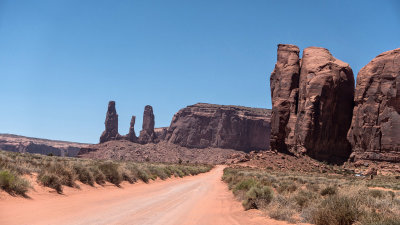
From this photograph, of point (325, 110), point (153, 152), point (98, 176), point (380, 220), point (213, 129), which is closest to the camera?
point (380, 220)

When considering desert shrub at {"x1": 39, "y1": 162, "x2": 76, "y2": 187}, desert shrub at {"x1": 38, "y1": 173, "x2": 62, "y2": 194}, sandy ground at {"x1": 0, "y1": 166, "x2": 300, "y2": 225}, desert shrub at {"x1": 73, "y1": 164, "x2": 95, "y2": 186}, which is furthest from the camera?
desert shrub at {"x1": 73, "y1": 164, "x2": 95, "y2": 186}

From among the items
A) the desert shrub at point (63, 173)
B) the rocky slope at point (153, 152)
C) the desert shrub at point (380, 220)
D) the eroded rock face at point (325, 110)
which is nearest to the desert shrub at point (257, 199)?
the desert shrub at point (380, 220)

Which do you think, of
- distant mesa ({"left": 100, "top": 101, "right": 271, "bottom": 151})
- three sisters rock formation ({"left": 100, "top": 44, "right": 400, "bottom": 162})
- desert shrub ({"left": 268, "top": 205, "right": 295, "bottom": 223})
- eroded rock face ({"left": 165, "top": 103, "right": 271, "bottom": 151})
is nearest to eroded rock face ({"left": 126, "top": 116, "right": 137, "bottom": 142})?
distant mesa ({"left": 100, "top": 101, "right": 271, "bottom": 151})

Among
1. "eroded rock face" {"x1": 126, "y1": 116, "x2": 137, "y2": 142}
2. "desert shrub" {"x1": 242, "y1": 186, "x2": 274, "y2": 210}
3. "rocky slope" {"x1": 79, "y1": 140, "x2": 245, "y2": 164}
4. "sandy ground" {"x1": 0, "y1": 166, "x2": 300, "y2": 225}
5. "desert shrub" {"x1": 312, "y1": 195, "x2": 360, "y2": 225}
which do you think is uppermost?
"eroded rock face" {"x1": 126, "y1": 116, "x2": 137, "y2": 142}

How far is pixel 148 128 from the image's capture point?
159m

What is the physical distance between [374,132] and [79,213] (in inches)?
2590

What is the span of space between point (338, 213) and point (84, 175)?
1311 cm

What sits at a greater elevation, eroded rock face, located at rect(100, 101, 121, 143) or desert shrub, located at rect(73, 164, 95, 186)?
eroded rock face, located at rect(100, 101, 121, 143)

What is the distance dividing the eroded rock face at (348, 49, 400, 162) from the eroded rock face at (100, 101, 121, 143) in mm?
108215

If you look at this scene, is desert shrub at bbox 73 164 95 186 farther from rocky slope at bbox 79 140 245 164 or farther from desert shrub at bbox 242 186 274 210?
rocky slope at bbox 79 140 245 164

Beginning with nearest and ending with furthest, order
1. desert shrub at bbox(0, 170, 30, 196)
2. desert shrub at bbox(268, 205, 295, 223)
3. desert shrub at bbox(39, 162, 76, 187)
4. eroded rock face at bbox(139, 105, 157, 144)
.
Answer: desert shrub at bbox(268, 205, 295, 223) → desert shrub at bbox(0, 170, 30, 196) → desert shrub at bbox(39, 162, 76, 187) → eroded rock face at bbox(139, 105, 157, 144)

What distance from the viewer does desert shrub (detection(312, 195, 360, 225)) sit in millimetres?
8117

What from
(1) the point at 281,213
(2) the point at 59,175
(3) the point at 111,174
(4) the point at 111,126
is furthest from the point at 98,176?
(4) the point at 111,126

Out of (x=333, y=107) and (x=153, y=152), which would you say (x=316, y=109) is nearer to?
(x=333, y=107)
